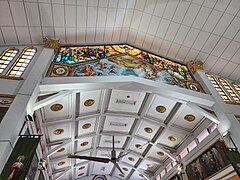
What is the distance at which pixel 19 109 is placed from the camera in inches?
241

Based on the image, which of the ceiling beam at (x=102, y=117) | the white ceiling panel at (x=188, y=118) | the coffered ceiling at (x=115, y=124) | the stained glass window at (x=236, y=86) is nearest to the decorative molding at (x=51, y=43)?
the coffered ceiling at (x=115, y=124)

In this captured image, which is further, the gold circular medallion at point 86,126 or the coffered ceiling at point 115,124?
the gold circular medallion at point 86,126

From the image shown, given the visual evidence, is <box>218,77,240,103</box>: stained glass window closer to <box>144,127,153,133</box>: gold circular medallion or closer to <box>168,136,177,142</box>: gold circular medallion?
<box>168,136,177,142</box>: gold circular medallion

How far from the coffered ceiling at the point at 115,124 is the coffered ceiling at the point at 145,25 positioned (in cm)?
318

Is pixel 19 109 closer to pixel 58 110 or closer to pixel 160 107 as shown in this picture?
pixel 58 110

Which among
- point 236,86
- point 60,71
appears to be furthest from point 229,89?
point 60,71

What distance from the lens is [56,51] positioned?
29.3 feet

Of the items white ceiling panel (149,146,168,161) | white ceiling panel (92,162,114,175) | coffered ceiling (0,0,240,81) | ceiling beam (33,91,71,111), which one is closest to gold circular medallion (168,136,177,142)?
white ceiling panel (149,146,168,161)

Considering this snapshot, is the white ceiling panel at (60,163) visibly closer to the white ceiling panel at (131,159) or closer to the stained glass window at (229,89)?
the white ceiling panel at (131,159)

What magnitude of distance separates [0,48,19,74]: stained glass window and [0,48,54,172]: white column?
1266mm

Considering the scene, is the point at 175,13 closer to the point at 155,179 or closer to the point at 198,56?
the point at 198,56

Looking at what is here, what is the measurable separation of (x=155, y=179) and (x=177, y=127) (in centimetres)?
612

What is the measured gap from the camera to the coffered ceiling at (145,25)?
832 centimetres

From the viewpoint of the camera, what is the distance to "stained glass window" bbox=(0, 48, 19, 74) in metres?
7.83
